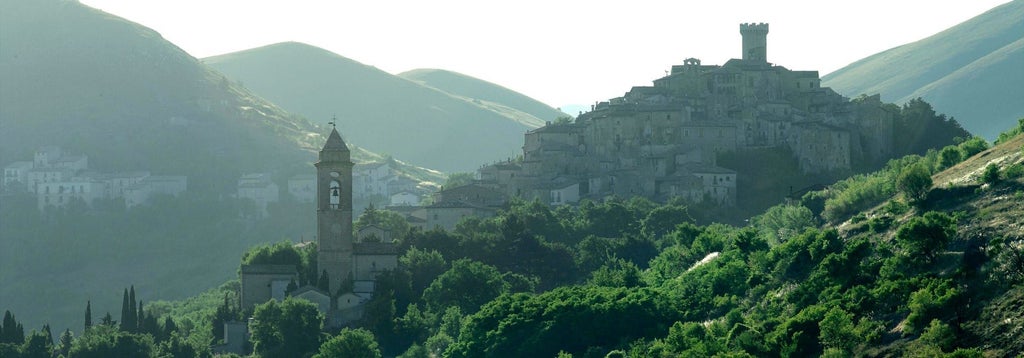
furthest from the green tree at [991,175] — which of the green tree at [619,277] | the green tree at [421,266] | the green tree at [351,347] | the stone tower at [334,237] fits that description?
the stone tower at [334,237]

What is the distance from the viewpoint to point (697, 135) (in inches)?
5138

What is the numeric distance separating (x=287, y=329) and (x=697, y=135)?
42.1 meters

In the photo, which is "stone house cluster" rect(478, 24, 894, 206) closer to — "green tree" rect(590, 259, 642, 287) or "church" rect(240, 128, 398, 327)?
"green tree" rect(590, 259, 642, 287)

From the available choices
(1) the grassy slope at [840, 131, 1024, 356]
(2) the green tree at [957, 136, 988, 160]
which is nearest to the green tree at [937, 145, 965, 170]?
(2) the green tree at [957, 136, 988, 160]

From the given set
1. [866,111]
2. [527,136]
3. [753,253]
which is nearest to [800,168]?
[866,111]

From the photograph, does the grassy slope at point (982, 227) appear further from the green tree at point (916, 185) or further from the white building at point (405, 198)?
the white building at point (405, 198)

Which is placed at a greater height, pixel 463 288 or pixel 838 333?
pixel 463 288

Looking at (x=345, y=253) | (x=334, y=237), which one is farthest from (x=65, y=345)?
(x=345, y=253)

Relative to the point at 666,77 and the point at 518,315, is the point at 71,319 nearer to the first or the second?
the point at 666,77

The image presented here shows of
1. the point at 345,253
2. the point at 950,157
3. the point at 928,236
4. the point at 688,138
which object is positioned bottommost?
the point at 345,253

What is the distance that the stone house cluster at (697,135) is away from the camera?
127m

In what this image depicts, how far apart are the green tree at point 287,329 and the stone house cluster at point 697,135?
36455 millimetres

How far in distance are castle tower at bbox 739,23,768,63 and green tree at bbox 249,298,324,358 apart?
182 ft

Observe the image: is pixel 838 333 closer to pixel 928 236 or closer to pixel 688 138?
pixel 928 236
